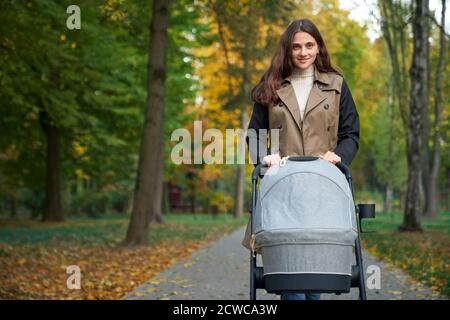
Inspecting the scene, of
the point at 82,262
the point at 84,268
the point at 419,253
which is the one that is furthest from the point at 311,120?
the point at 419,253

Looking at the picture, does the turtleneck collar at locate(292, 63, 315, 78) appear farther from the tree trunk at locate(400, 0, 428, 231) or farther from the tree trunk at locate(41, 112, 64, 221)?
the tree trunk at locate(41, 112, 64, 221)

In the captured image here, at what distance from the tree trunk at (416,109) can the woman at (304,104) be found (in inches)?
507

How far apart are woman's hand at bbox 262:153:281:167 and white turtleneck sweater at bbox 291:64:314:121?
39 centimetres

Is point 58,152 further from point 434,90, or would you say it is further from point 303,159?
point 303,159

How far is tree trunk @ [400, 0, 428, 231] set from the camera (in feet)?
51.5

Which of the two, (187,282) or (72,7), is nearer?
(187,282)

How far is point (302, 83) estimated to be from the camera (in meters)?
3.67

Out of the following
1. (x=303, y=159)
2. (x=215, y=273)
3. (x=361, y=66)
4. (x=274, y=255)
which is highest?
(x=361, y=66)

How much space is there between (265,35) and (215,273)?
13211 mm

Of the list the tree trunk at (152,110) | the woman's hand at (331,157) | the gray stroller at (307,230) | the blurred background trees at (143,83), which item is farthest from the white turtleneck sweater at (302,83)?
the tree trunk at (152,110)

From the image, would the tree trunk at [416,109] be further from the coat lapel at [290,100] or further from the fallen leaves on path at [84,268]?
the coat lapel at [290,100]

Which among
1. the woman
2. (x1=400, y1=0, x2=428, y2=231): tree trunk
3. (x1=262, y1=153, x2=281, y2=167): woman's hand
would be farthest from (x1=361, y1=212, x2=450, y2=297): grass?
(x1=262, y1=153, x2=281, y2=167): woman's hand

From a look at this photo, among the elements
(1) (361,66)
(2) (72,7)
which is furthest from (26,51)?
(1) (361,66)
